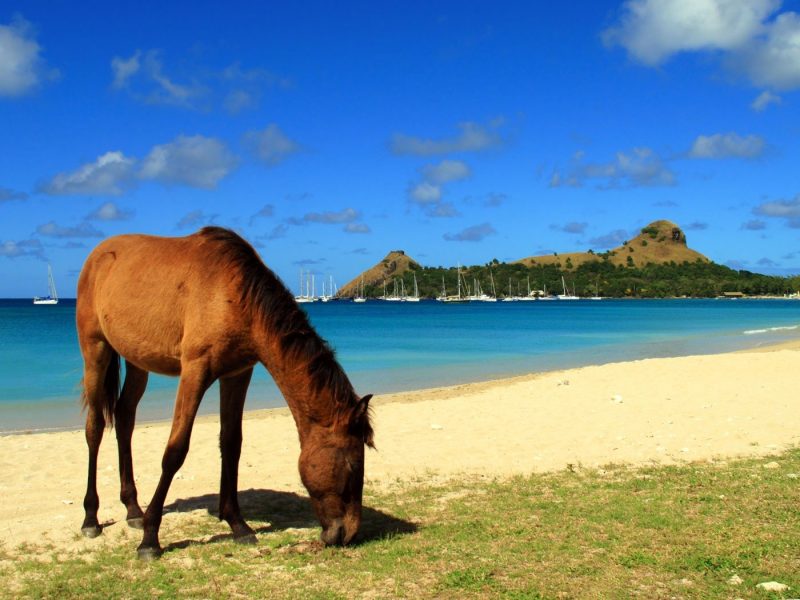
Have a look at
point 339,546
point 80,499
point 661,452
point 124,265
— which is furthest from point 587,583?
point 80,499

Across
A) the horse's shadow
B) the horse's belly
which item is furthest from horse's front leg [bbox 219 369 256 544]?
the horse's belly

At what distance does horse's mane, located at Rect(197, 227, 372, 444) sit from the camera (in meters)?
5.41

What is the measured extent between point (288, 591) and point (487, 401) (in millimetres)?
11630

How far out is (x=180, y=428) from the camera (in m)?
5.50

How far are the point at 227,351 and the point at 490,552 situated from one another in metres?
2.50

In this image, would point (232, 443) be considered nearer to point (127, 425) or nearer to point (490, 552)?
point (127, 425)

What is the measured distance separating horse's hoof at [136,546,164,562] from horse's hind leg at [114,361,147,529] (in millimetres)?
1253

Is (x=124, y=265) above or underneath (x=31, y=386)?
above

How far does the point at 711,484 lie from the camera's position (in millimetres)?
7062

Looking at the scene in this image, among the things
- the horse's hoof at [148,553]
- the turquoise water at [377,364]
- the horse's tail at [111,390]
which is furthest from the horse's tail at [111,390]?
the turquoise water at [377,364]

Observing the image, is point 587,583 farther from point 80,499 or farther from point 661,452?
point 80,499

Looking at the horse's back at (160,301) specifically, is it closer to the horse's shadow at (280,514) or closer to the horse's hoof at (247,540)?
the horse's hoof at (247,540)

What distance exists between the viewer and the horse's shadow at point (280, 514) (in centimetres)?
589

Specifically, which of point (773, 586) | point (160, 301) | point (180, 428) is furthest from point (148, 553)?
point (773, 586)
